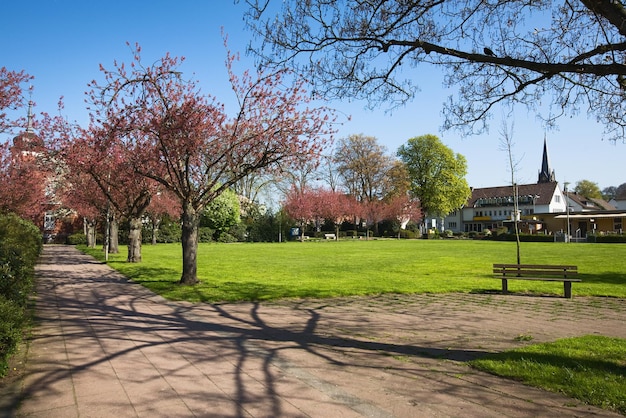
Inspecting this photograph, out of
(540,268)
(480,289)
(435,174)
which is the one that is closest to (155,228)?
(435,174)

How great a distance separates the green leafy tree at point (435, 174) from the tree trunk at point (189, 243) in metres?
55.8

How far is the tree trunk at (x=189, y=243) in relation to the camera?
13109 millimetres

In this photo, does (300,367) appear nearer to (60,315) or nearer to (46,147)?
(60,315)

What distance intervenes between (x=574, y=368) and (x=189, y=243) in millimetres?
10645

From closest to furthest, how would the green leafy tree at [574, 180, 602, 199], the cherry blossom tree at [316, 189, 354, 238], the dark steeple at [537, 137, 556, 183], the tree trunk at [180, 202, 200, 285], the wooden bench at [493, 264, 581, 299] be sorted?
the wooden bench at [493, 264, 581, 299] → the tree trunk at [180, 202, 200, 285] → the cherry blossom tree at [316, 189, 354, 238] → the dark steeple at [537, 137, 556, 183] → the green leafy tree at [574, 180, 602, 199]

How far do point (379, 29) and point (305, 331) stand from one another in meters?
4.80

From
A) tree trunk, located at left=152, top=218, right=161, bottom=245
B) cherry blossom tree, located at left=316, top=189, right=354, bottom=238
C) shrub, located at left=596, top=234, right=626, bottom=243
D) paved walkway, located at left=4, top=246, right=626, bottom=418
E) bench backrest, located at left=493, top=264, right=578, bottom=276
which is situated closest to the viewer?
paved walkway, located at left=4, top=246, right=626, bottom=418

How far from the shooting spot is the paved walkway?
3.96m

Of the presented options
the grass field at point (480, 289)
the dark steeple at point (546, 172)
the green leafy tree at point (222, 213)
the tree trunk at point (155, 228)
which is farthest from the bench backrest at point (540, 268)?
the dark steeple at point (546, 172)

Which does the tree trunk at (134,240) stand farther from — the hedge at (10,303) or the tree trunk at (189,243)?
the hedge at (10,303)

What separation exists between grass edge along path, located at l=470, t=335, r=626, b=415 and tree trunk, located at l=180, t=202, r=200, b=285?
9539 millimetres

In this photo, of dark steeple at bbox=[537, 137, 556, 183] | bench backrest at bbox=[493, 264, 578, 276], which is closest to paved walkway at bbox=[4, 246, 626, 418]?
bench backrest at bbox=[493, 264, 578, 276]

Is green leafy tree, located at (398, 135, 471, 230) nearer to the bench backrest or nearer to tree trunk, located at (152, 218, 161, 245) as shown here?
tree trunk, located at (152, 218, 161, 245)

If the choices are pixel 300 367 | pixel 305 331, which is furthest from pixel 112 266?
Result: pixel 300 367
